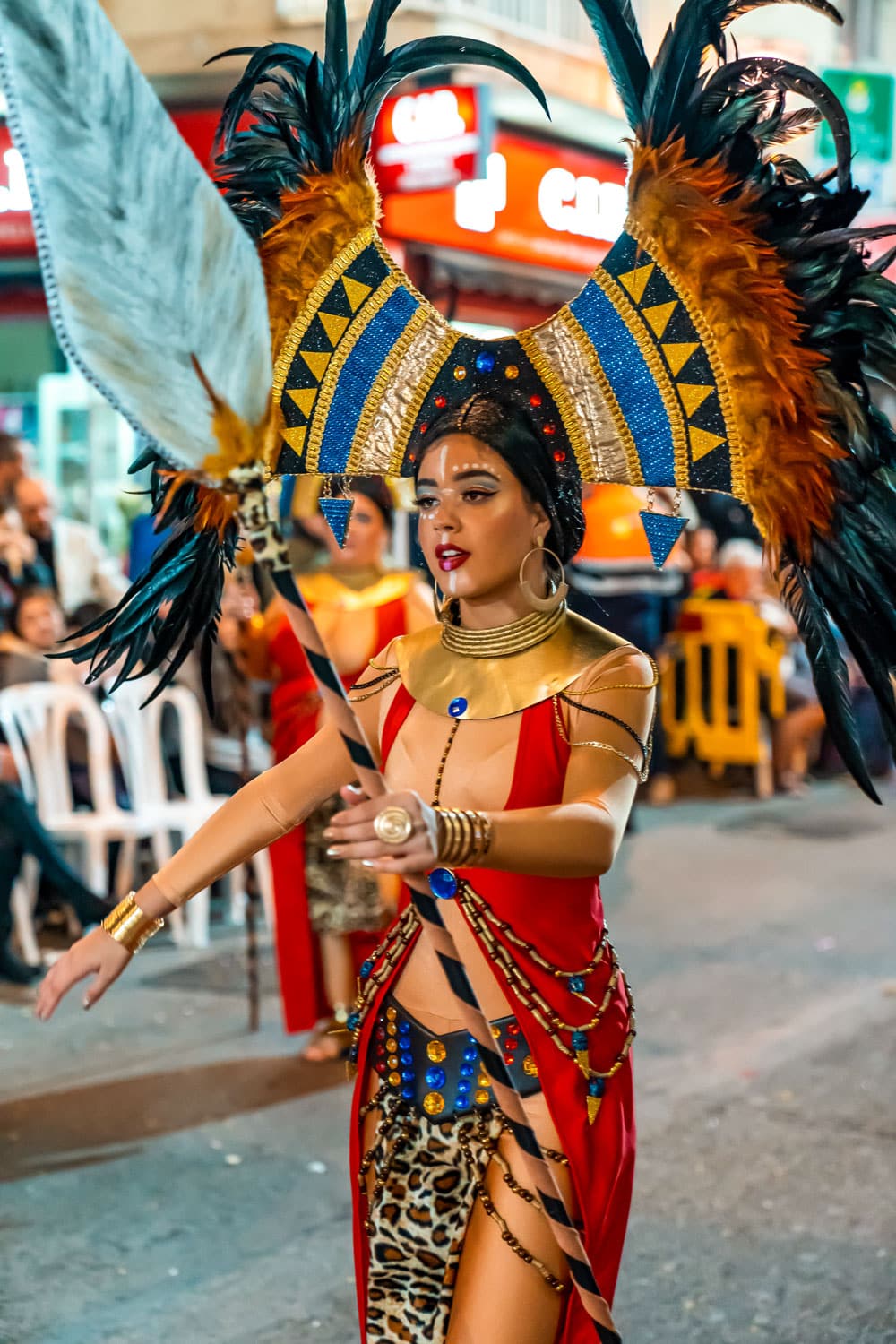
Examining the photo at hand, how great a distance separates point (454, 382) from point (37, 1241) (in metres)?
2.76

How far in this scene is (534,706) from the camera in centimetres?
240

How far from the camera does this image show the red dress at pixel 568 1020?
235 centimetres

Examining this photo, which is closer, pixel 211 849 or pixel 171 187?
pixel 171 187

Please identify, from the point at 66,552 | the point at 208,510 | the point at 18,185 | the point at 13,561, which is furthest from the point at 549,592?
the point at 18,185

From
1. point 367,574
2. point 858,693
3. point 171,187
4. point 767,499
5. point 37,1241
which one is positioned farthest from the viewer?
point 858,693

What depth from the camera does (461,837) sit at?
200 centimetres

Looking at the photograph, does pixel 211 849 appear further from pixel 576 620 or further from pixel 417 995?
pixel 576 620

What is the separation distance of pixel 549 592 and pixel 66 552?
6.28 metres

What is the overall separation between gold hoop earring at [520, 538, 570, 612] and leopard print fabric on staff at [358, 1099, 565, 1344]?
77 cm

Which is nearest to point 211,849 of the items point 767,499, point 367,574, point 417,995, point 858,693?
point 417,995

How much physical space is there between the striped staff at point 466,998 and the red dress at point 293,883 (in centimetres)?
314

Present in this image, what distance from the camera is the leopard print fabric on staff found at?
2.38 metres

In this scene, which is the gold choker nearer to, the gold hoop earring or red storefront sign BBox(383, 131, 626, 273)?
the gold hoop earring

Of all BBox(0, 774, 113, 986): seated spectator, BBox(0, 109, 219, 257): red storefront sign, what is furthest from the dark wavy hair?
BBox(0, 109, 219, 257): red storefront sign
